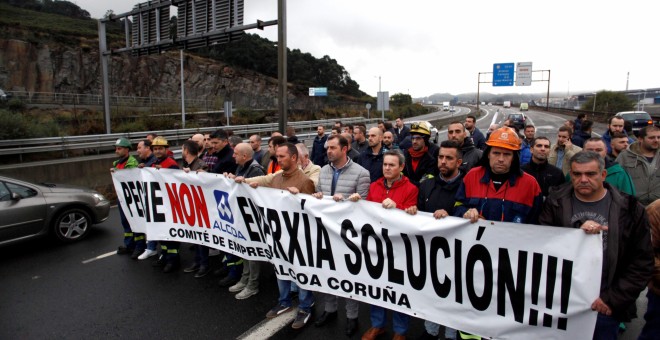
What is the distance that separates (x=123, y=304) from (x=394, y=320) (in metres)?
3.03

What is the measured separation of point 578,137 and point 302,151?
6306 mm

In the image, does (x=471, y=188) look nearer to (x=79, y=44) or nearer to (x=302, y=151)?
(x=302, y=151)

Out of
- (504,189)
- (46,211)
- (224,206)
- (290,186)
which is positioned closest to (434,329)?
(504,189)

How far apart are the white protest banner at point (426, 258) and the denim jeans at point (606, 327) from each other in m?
0.13

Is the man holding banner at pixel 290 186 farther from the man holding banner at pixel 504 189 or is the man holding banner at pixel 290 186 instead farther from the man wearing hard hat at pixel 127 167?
the man wearing hard hat at pixel 127 167

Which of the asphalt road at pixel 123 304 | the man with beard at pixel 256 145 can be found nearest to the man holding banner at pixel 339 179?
the asphalt road at pixel 123 304

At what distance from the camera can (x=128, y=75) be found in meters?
47.2

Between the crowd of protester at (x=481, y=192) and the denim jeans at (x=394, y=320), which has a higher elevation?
the crowd of protester at (x=481, y=192)

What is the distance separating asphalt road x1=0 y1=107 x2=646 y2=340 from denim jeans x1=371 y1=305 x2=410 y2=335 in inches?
10.5

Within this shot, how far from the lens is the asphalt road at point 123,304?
375 centimetres

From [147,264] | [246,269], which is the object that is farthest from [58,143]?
[246,269]

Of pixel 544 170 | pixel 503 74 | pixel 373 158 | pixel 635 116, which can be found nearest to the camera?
pixel 544 170

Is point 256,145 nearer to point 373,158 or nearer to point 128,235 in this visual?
point 373,158

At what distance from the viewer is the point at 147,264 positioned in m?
5.45
